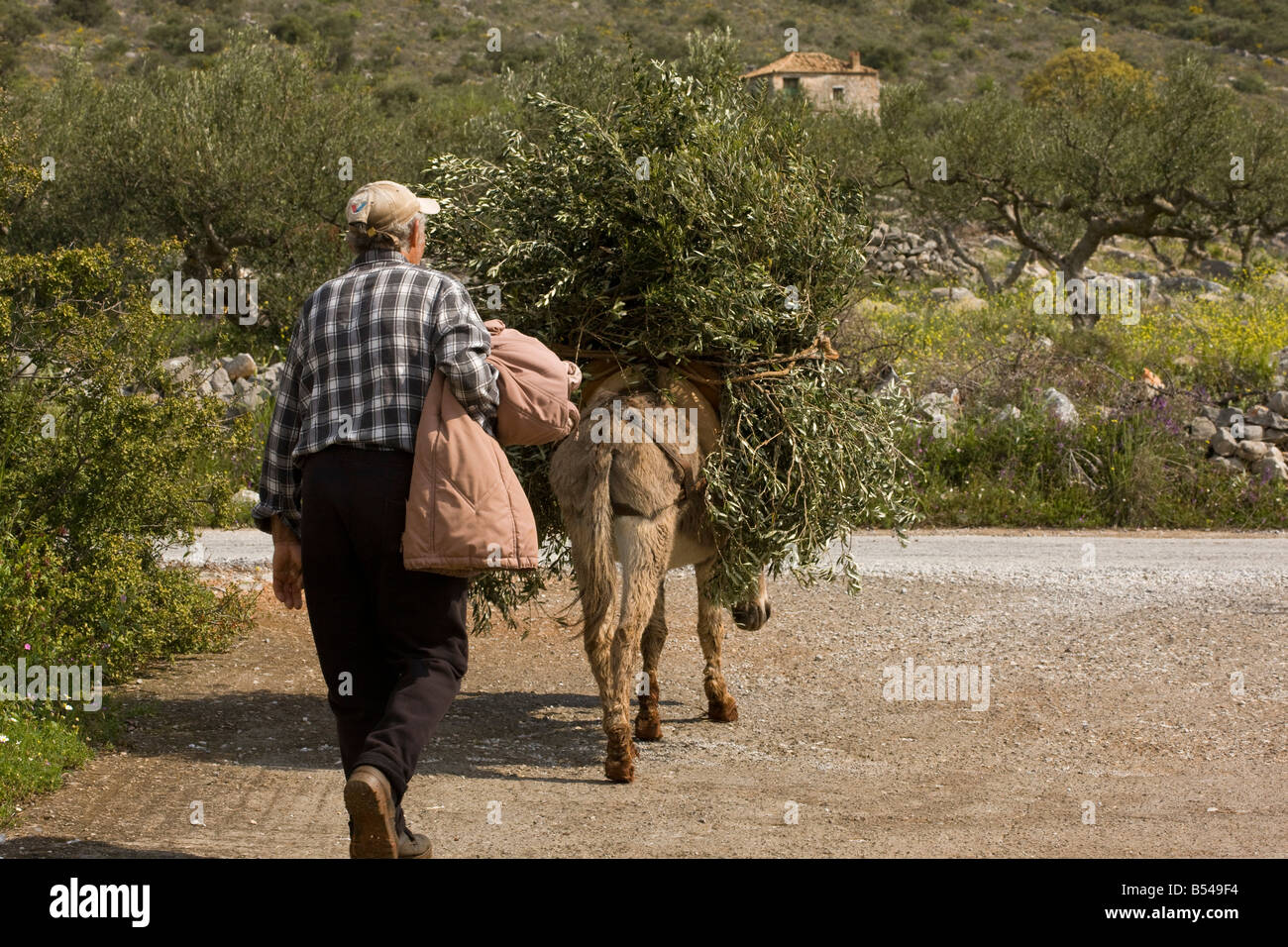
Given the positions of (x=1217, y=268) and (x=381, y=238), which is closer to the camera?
(x=381, y=238)

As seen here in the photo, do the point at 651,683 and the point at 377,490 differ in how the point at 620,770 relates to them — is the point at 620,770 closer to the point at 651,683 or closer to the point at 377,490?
the point at 651,683

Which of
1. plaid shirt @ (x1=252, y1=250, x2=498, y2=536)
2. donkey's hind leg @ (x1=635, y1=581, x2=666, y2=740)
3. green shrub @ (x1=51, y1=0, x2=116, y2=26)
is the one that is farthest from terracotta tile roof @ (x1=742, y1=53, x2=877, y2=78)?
plaid shirt @ (x1=252, y1=250, x2=498, y2=536)

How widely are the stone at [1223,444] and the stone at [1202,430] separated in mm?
73

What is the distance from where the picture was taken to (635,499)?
19.1ft

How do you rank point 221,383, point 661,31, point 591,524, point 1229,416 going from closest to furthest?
1. point 591,524
2. point 1229,416
3. point 221,383
4. point 661,31

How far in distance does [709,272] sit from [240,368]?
1320 cm

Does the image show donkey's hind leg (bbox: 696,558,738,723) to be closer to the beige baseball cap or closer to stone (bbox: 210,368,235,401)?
the beige baseball cap

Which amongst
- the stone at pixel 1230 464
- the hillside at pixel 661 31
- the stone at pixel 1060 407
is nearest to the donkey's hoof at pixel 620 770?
the stone at pixel 1060 407

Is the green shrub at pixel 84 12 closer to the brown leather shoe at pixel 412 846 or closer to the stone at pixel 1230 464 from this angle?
the stone at pixel 1230 464

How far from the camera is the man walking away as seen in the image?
4051mm

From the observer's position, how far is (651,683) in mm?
6883

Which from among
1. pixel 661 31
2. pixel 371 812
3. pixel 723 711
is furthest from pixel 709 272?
pixel 661 31

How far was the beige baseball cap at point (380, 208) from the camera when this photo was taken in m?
4.33

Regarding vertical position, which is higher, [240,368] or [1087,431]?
[1087,431]
